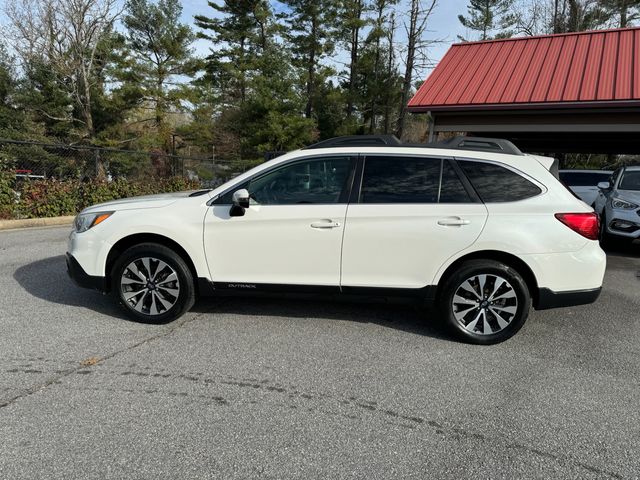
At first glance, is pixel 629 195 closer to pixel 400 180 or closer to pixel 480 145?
pixel 480 145

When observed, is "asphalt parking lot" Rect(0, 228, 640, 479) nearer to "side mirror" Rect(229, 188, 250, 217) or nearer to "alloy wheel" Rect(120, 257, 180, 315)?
"alloy wheel" Rect(120, 257, 180, 315)

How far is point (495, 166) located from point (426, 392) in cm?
205

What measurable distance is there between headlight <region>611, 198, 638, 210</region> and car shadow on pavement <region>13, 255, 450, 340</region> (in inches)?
230

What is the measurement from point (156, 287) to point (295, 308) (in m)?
1.41

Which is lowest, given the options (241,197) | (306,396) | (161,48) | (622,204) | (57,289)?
(306,396)

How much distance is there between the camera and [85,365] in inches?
130

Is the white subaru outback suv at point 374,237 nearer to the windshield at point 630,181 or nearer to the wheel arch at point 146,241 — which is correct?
the wheel arch at point 146,241

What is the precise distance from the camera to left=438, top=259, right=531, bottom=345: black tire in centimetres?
378

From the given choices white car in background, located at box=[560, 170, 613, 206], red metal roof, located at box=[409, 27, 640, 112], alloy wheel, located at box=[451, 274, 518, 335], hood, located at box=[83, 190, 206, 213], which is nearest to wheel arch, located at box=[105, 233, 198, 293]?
hood, located at box=[83, 190, 206, 213]

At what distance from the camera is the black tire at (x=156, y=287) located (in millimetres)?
4051

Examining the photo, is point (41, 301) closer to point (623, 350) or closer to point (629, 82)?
point (623, 350)

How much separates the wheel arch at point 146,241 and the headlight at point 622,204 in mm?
8028

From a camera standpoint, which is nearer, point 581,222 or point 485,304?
point 581,222

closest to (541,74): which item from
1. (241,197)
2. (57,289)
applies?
(241,197)
